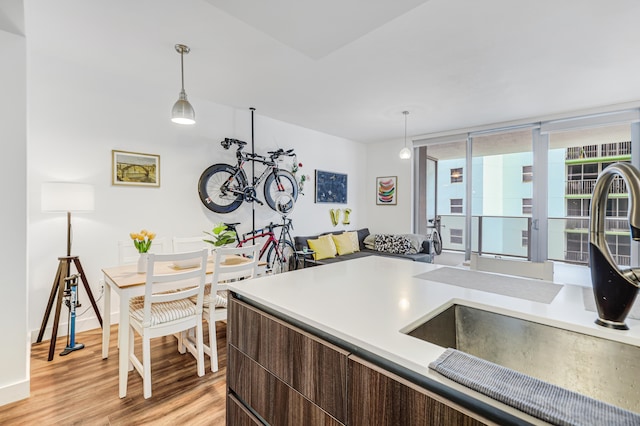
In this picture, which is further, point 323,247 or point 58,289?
point 323,247

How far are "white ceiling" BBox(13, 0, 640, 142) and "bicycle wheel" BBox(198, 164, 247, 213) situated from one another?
2.89 ft

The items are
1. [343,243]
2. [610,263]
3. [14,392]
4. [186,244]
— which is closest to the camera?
[610,263]

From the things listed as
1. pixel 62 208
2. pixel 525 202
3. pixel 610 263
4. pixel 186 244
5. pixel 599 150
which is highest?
pixel 599 150

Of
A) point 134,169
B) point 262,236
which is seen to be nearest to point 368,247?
point 262,236

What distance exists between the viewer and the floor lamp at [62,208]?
241cm

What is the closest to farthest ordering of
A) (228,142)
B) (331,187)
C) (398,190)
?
(228,142) → (331,187) → (398,190)

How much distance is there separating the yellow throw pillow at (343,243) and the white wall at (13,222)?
3814mm

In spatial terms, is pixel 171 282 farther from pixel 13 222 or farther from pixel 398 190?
pixel 398 190

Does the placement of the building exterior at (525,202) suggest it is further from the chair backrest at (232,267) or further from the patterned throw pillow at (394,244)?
the chair backrest at (232,267)

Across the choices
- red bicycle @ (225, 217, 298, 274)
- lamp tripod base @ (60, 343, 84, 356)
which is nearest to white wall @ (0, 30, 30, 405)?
lamp tripod base @ (60, 343, 84, 356)

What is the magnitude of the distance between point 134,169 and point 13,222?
140 centimetres

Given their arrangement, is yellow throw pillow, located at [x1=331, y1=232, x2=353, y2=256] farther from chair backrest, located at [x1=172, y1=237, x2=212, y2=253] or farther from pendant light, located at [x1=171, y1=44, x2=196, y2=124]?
pendant light, located at [x1=171, y1=44, x2=196, y2=124]

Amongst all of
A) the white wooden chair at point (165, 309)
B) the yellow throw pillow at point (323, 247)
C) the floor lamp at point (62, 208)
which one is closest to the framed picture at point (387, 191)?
the yellow throw pillow at point (323, 247)

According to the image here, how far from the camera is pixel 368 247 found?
5.62 meters
